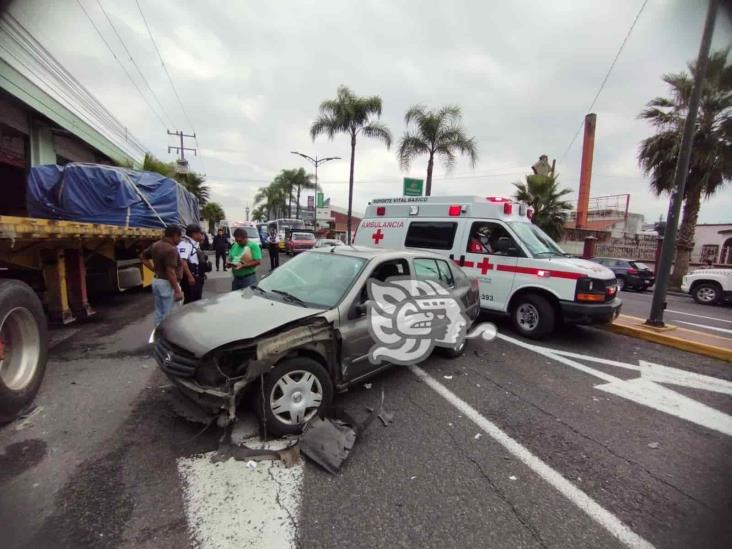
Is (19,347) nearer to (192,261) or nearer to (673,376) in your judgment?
(192,261)

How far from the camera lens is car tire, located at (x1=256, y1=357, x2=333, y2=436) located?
271cm

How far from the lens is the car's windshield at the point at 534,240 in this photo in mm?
5969

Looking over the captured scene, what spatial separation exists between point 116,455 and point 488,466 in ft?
9.23

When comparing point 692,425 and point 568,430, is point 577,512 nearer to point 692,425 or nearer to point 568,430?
point 568,430

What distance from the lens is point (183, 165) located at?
26.7 m

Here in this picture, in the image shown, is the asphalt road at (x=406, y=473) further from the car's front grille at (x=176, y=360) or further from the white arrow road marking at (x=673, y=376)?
the car's front grille at (x=176, y=360)

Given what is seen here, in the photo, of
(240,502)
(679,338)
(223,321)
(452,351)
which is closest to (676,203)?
(679,338)

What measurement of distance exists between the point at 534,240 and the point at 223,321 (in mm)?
5432

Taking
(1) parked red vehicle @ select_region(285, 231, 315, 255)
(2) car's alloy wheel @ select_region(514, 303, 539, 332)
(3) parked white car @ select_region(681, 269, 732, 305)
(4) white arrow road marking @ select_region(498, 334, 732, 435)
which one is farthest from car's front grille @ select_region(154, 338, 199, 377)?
(1) parked red vehicle @ select_region(285, 231, 315, 255)

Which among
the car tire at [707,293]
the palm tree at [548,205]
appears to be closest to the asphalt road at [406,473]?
the car tire at [707,293]

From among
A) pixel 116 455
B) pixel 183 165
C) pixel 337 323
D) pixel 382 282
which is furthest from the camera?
pixel 183 165

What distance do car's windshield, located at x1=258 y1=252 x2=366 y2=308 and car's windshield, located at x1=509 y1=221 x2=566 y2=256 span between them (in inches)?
140

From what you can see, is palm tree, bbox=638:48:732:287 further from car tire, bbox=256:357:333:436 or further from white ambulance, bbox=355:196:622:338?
car tire, bbox=256:357:333:436

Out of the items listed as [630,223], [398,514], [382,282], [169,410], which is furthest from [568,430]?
[630,223]
